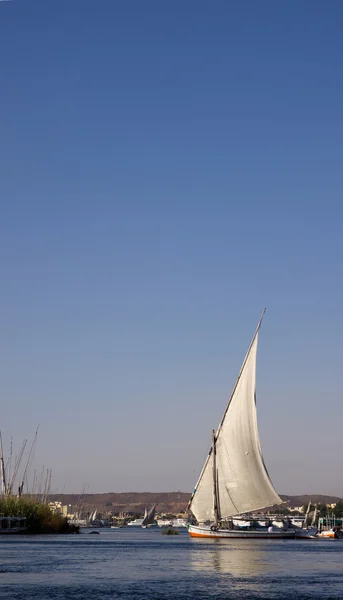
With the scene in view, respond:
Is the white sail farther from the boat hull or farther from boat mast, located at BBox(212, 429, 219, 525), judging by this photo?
the boat hull

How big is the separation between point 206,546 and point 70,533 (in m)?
78.4

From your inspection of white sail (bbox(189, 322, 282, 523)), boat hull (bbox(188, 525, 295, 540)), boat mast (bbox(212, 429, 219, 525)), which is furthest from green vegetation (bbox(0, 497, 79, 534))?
boat mast (bbox(212, 429, 219, 525))

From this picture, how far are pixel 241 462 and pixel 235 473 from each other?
178cm

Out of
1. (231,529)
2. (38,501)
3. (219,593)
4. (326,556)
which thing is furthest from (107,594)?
(38,501)

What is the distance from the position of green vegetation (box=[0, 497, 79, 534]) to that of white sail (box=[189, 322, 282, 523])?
154 ft

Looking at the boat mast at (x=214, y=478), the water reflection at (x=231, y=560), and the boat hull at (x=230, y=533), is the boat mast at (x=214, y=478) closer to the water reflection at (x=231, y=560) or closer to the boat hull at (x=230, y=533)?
the boat hull at (x=230, y=533)

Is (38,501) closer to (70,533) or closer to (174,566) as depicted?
(70,533)

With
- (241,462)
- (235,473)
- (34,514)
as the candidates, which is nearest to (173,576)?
(241,462)

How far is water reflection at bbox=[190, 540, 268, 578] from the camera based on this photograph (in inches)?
2228

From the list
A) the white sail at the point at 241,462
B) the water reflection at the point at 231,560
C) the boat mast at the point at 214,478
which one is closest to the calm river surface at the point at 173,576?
the water reflection at the point at 231,560

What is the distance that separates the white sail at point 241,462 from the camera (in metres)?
89.3

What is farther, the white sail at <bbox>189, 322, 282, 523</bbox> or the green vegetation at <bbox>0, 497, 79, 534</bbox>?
the green vegetation at <bbox>0, 497, 79, 534</bbox>

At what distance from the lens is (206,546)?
87500 mm

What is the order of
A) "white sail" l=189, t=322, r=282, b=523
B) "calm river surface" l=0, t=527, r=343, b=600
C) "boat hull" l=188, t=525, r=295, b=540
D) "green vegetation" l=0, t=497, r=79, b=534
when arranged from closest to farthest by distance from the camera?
"calm river surface" l=0, t=527, r=343, b=600 → "white sail" l=189, t=322, r=282, b=523 → "boat hull" l=188, t=525, r=295, b=540 → "green vegetation" l=0, t=497, r=79, b=534
